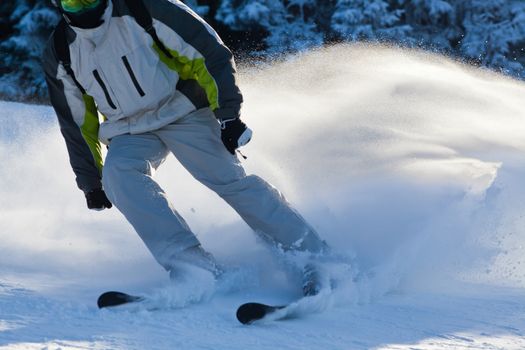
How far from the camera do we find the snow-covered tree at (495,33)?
16891 millimetres

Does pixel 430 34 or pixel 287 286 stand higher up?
pixel 430 34

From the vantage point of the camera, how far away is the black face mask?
2.82 m

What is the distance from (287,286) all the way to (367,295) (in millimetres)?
323

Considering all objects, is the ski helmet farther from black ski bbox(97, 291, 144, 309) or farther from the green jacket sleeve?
black ski bbox(97, 291, 144, 309)

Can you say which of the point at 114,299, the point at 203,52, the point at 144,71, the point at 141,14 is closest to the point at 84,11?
the point at 141,14

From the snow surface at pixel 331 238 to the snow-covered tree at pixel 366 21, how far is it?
9637mm

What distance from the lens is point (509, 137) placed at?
572cm

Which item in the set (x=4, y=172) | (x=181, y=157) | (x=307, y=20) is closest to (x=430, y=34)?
(x=307, y=20)

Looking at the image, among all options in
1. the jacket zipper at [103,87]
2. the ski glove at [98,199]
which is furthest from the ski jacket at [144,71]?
the ski glove at [98,199]

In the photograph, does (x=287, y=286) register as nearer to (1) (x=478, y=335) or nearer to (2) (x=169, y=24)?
(1) (x=478, y=335)

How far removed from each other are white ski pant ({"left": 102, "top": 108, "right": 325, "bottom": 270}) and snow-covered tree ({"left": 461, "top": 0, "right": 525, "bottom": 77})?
1489cm

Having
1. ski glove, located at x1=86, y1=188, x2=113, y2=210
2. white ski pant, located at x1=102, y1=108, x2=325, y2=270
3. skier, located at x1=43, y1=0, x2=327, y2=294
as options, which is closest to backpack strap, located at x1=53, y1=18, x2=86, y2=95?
skier, located at x1=43, y1=0, x2=327, y2=294

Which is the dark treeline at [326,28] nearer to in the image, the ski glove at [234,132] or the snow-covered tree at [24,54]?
the snow-covered tree at [24,54]

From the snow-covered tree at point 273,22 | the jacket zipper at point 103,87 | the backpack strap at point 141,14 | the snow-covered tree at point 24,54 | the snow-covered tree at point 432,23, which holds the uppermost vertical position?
the snow-covered tree at point 432,23
